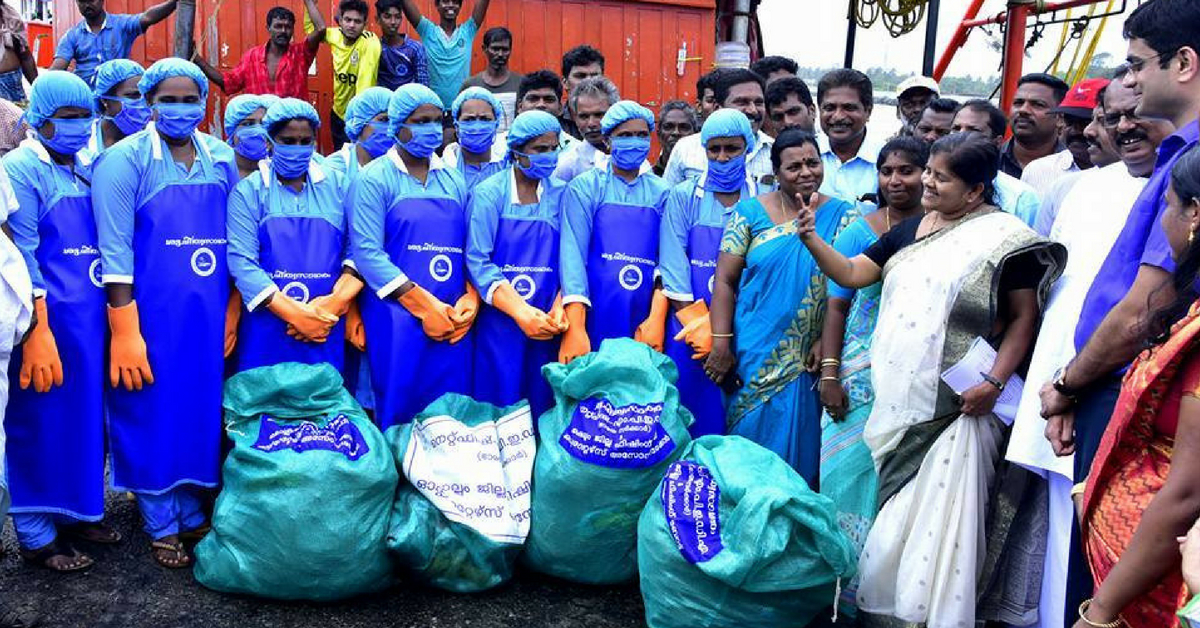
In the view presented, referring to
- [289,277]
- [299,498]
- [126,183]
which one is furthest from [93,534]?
[126,183]

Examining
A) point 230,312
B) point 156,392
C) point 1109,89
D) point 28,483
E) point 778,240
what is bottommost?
point 28,483

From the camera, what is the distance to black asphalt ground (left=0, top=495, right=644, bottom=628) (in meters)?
3.50

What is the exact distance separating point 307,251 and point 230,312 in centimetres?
39

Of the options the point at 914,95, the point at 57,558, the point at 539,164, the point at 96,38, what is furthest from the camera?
the point at 96,38

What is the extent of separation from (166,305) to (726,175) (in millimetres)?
2195

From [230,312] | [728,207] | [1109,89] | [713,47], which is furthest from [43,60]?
[1109,89]

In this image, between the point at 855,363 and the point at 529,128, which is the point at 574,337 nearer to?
the point at 529,128

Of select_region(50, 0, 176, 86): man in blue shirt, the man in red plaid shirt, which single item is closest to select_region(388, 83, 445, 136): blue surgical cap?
the man in red plaid shirt

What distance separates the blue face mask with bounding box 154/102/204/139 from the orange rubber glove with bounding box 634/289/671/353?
188cm

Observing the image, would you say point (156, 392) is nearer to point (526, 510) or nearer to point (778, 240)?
point (526, 510)

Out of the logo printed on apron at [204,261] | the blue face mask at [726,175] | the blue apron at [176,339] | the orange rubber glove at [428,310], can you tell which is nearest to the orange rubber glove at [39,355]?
the blue apron at [176,339]

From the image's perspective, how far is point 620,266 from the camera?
13.6 ft

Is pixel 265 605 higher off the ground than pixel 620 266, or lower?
lower

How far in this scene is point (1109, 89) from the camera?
11.0 feet
